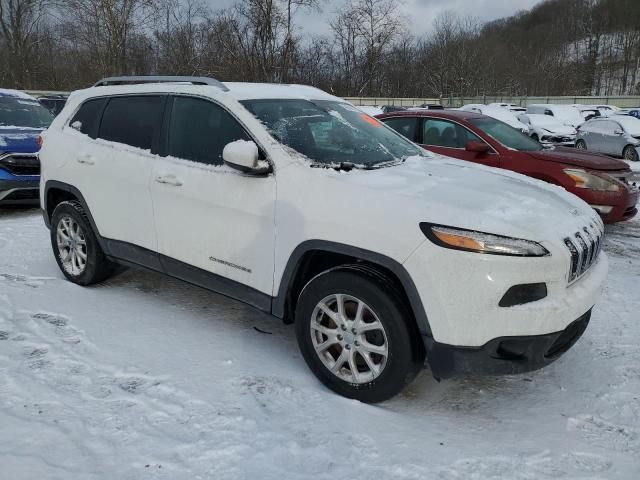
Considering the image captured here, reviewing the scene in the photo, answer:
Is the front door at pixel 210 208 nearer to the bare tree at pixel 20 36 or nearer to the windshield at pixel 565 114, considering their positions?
the windshield at pixel 565 114

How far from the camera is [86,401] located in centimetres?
296

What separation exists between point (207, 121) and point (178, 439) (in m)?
2.08

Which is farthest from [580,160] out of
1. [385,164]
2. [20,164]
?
[20,164]

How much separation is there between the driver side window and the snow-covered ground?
3.47 meters

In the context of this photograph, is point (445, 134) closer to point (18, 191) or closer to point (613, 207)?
point (613, 207)

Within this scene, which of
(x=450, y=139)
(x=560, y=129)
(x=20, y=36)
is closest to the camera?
(x=450, y=139)

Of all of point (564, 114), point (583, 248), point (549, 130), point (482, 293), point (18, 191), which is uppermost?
point (564, 114)

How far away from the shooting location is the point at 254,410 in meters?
2.94

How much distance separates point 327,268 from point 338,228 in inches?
16.0

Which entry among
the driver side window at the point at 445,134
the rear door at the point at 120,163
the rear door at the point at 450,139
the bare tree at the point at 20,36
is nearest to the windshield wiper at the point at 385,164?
the rear door at the point at 120,163

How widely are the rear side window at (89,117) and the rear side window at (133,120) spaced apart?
9cm

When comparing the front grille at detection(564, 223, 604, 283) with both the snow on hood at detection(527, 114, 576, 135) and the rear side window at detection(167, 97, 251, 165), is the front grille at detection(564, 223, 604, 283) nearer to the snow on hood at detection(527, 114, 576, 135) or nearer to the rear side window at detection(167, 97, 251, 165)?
the rear side window at detection(167, 97, 251, 165)

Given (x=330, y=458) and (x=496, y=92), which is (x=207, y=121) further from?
(x=496, y=92)

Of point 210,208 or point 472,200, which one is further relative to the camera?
point 210,208
